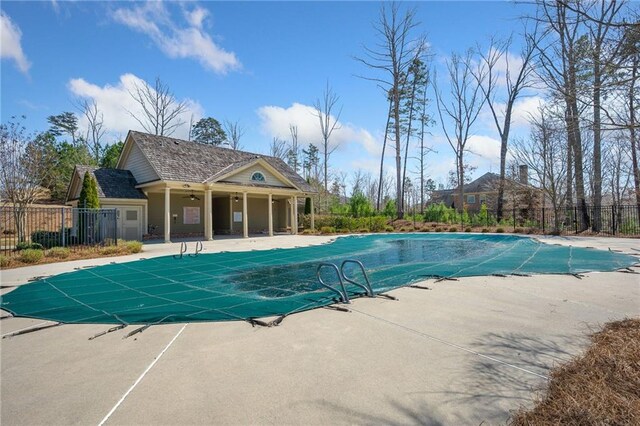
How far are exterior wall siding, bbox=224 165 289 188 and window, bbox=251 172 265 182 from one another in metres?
0.16

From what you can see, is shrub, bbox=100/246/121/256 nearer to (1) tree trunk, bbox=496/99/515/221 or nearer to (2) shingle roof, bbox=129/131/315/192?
(2) shingle roof, bbox=129/131/315/192

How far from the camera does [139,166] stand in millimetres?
18812

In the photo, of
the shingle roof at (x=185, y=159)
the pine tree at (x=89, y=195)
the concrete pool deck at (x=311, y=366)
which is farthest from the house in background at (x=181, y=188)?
the concrete pool deck at (x=311, y=366)

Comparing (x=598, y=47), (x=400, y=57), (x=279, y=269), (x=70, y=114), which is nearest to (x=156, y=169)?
(x=279, y=269)

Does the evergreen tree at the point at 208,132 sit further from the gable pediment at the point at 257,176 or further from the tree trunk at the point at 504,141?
the tree trunk at the point at 504,141

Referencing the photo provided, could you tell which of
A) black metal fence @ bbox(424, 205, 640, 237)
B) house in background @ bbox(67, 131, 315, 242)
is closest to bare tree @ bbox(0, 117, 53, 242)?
house in background @ bbox(67, 131, 315, 242)

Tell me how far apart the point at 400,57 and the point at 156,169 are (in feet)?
68.9

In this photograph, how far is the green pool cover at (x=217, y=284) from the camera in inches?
189

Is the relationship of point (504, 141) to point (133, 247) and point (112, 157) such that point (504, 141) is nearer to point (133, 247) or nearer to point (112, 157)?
point (133, 247)

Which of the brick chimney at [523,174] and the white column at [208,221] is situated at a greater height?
the brick chimney at [523,174]

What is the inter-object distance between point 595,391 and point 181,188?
1793cm

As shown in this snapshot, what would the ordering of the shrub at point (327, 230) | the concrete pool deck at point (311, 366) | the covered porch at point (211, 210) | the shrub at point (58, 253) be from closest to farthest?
the concrete pool deck at point (311, 366) < the shrub at point (58, 253) < the covered porch at point (211, 210) < the shrub at point (327, 230)

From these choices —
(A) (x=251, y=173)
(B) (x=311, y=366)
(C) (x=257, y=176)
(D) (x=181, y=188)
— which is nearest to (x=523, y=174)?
(C) (x=257, y=176)

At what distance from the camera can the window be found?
2029 centimetres
